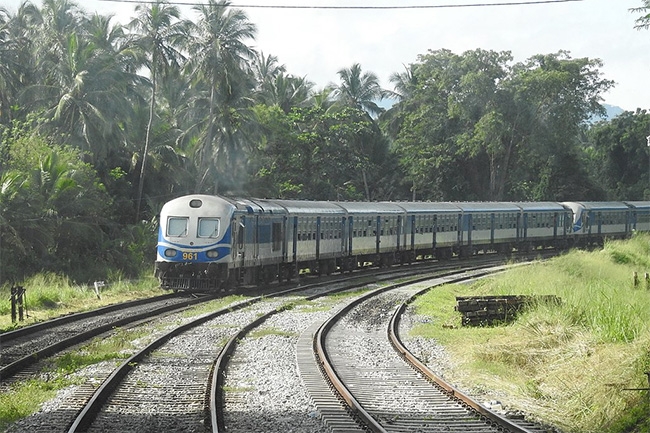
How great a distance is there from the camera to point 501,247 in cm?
4844

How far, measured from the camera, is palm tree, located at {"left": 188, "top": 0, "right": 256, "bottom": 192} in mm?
49906

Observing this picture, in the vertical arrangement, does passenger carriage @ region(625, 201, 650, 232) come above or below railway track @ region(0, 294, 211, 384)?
above

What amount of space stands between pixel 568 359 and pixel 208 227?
14.2m

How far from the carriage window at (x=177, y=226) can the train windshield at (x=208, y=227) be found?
46 centimetres

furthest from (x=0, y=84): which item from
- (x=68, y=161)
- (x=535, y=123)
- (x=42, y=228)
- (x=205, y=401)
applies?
(x=205, y=401)

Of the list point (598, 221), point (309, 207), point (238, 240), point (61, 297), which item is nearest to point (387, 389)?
point (238, 240)

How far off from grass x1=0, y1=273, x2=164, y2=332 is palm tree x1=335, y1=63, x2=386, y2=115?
47.2m

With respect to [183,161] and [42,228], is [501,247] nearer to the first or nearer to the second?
[183,161]

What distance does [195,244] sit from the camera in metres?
24.8

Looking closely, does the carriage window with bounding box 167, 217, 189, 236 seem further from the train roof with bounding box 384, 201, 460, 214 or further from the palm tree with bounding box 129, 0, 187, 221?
the palm tree with bounding box 129, 0, 187, 221

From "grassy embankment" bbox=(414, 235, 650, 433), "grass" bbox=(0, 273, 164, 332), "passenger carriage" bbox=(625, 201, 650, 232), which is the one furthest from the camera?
"passenger carriage" bbox=(625, 201, 650, 232)

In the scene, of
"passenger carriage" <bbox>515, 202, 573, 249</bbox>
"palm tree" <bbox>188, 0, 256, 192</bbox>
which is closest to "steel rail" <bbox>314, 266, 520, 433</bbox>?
"passenger carriage" <bbox>515, 202, 573, 249</bbox>

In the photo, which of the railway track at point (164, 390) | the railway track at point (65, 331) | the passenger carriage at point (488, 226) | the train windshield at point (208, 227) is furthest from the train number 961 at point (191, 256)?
the passenger carriage at point (488, 226)

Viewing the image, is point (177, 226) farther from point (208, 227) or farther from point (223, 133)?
point (223, 133)
